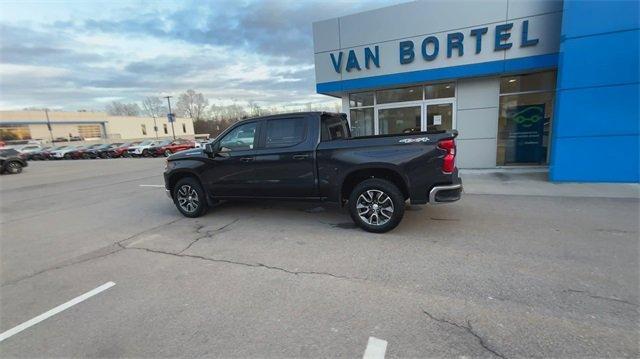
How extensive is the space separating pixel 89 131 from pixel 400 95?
8376 centimetres

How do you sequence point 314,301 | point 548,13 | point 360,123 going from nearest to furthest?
1. point 314,301
2. point 548,13
3. point 360,123

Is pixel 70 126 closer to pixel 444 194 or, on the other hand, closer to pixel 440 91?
pixel 440 91

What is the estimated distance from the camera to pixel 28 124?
2576 inches

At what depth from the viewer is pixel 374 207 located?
197 inches

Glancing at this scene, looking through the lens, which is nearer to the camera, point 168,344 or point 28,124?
point 168,344

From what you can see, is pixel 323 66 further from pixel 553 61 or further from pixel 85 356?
pixel 85 356

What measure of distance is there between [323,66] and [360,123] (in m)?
2.46

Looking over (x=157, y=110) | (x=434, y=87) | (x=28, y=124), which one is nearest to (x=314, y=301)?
(x=434, y=87)

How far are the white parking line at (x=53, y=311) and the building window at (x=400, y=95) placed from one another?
9.91 metres

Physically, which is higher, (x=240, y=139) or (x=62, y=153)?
(x=240, y=139)

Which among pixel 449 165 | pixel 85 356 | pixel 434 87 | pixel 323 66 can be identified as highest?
pixel 323 66

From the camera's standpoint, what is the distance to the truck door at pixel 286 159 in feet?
17.6

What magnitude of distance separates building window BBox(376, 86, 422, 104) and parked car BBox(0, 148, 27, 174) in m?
21.4

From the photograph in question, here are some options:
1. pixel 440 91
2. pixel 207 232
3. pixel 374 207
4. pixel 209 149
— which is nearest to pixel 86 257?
pixel 207 232
